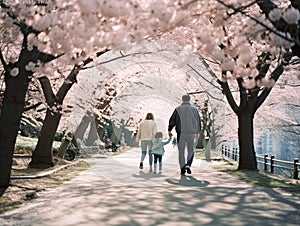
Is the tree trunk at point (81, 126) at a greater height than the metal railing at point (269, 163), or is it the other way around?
the tree trunk at point (81, 126)

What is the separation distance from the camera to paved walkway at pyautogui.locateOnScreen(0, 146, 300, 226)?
6.12 m

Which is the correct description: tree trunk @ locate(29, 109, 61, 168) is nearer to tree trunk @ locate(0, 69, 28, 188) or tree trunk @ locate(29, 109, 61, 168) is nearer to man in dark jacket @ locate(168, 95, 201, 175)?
man in dark jacket @ locate(168, 95, 201, 175)

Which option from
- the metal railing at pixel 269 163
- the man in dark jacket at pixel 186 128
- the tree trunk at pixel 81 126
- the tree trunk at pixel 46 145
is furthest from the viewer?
the tree trunk at pixel 81 126

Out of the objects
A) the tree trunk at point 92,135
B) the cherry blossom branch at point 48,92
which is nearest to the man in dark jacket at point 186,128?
the cherry blossom branch at point 48,92

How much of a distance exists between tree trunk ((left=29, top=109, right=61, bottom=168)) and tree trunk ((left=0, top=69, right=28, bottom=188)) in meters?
5.85

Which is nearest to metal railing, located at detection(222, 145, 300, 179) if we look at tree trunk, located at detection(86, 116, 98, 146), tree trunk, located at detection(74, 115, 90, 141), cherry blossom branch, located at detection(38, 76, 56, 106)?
cherry blossom branch, located at detection(38, 76, 56, 106)

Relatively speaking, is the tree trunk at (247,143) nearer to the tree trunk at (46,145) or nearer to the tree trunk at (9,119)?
the tree trunk at (46,145)

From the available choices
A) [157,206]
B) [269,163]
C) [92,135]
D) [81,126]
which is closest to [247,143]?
[269,163]

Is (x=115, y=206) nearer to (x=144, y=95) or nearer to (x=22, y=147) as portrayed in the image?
(x=22, y=147)

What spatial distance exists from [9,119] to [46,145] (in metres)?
6.12

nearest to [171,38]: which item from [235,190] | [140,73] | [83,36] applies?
[235,190]

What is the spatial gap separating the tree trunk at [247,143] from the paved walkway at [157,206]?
4.44 m

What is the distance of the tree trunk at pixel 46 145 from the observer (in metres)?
14.5

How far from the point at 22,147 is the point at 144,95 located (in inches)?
670
